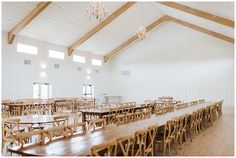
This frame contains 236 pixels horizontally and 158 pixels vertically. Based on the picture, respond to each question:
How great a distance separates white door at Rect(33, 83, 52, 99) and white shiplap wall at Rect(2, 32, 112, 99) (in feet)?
0.81

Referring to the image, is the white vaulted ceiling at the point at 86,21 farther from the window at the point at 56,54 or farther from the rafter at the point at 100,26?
the window at the point at 56,54

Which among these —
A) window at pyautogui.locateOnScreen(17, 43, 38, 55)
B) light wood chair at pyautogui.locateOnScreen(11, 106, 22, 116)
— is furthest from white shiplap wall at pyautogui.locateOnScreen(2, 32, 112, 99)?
light wood chair at pyautogui.locateOnScreen(11, 106, 22, 116)

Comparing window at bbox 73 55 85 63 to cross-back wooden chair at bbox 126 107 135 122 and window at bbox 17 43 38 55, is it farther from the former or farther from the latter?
cross-back wooden chair at bbox 126 107 135 122

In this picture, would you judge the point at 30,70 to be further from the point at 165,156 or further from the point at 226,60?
the point at 226,60

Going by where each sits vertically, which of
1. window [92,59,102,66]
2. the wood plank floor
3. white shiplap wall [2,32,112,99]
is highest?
window [92,59,102,66]

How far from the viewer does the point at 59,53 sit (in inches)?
611

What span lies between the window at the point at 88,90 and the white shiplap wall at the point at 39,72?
0.38 metres

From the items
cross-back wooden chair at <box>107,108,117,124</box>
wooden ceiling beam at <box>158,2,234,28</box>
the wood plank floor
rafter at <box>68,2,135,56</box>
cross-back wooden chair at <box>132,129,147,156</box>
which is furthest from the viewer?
rafter at <box>68,2,135,56</box>

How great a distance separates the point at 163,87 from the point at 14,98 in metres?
10.4

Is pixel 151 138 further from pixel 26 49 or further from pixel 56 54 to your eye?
pixel 56 54

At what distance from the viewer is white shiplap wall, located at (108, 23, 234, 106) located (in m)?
16.5

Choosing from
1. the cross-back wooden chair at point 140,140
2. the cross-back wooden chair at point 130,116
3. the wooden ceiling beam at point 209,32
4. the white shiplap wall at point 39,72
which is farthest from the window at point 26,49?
the cross-back wooden chair at point 140,140

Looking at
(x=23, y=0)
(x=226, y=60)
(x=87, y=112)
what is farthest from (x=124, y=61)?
(x=87, y=112)

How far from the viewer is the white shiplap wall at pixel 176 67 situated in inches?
648
